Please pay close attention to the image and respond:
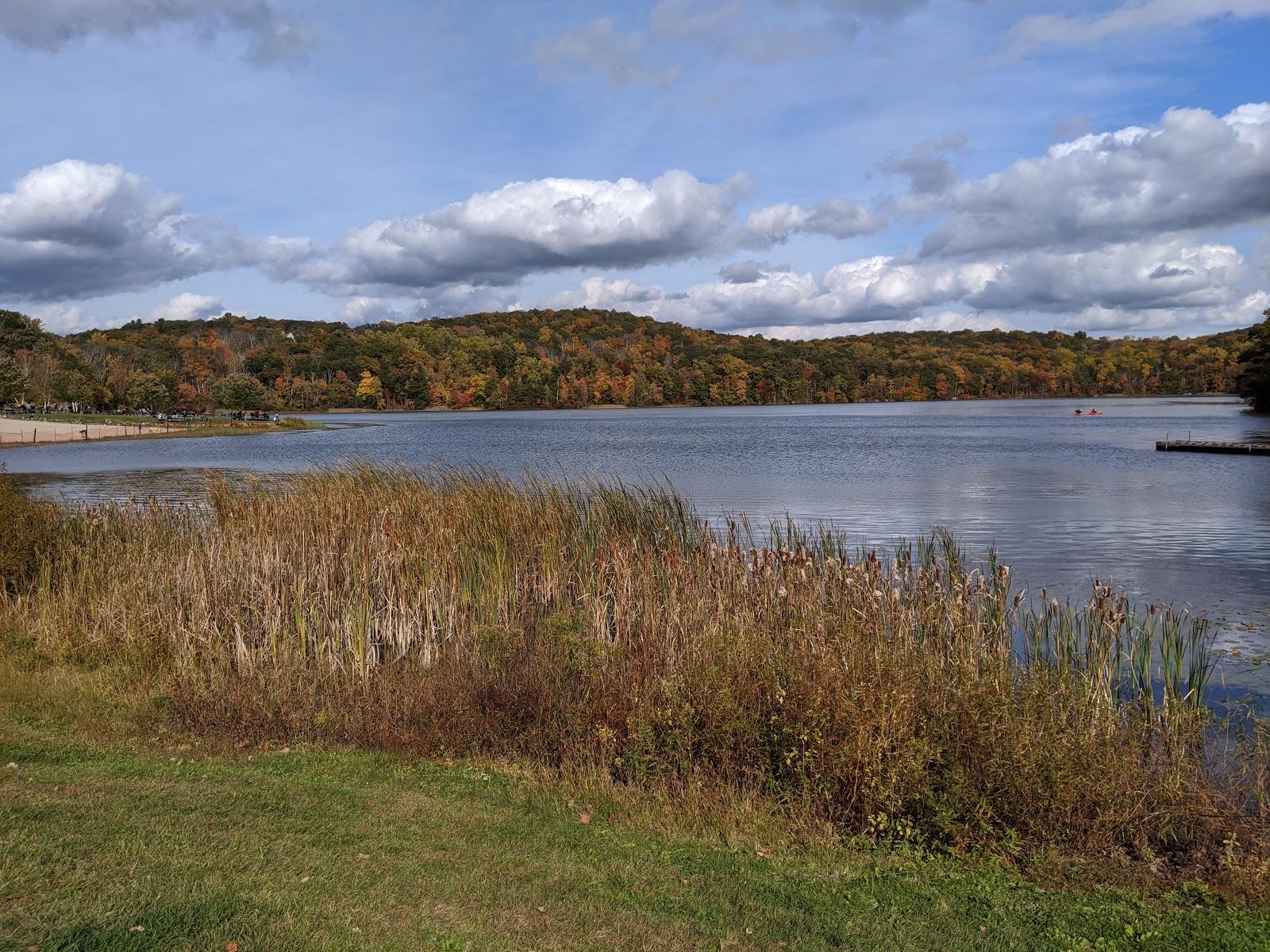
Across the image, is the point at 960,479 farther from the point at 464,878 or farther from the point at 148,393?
the point at 148,393

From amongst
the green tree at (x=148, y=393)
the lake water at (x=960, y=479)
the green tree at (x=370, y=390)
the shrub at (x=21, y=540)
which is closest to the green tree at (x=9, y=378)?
the green tree at (x=148, y=393)

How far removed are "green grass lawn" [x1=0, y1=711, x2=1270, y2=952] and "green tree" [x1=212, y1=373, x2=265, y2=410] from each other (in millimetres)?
117555

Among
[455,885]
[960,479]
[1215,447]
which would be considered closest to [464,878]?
[455,885]

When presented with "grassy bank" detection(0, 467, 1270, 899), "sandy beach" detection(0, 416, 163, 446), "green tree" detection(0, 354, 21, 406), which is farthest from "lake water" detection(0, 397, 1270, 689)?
"green tree" detection(0, 354, 21, 406)

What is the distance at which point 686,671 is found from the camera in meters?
8.42

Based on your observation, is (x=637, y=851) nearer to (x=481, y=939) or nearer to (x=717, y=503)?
(x=481, y=939)

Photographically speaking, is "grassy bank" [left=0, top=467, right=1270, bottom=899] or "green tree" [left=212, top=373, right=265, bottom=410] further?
"green tree" [left=212, top=373, right=265, bottom=410]

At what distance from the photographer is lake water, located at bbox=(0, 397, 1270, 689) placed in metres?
18.6

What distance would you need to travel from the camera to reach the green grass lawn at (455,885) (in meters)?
5.01

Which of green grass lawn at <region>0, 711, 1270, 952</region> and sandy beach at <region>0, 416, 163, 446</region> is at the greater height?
sandy beach at <region>0, 416, 163, 446</region>

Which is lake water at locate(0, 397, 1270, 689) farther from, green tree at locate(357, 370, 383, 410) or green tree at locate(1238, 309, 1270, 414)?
green tree at locate(357, 370, 383, 410)

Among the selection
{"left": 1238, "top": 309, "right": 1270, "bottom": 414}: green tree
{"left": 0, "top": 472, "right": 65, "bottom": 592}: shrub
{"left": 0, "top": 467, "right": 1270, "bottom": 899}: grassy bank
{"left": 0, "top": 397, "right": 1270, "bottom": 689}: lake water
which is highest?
{"left": 1238, "top": 309, "right": 1270, "bottom": 414}: green tree

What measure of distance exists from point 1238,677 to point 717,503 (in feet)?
58.2

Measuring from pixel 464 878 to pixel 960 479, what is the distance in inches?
1361
